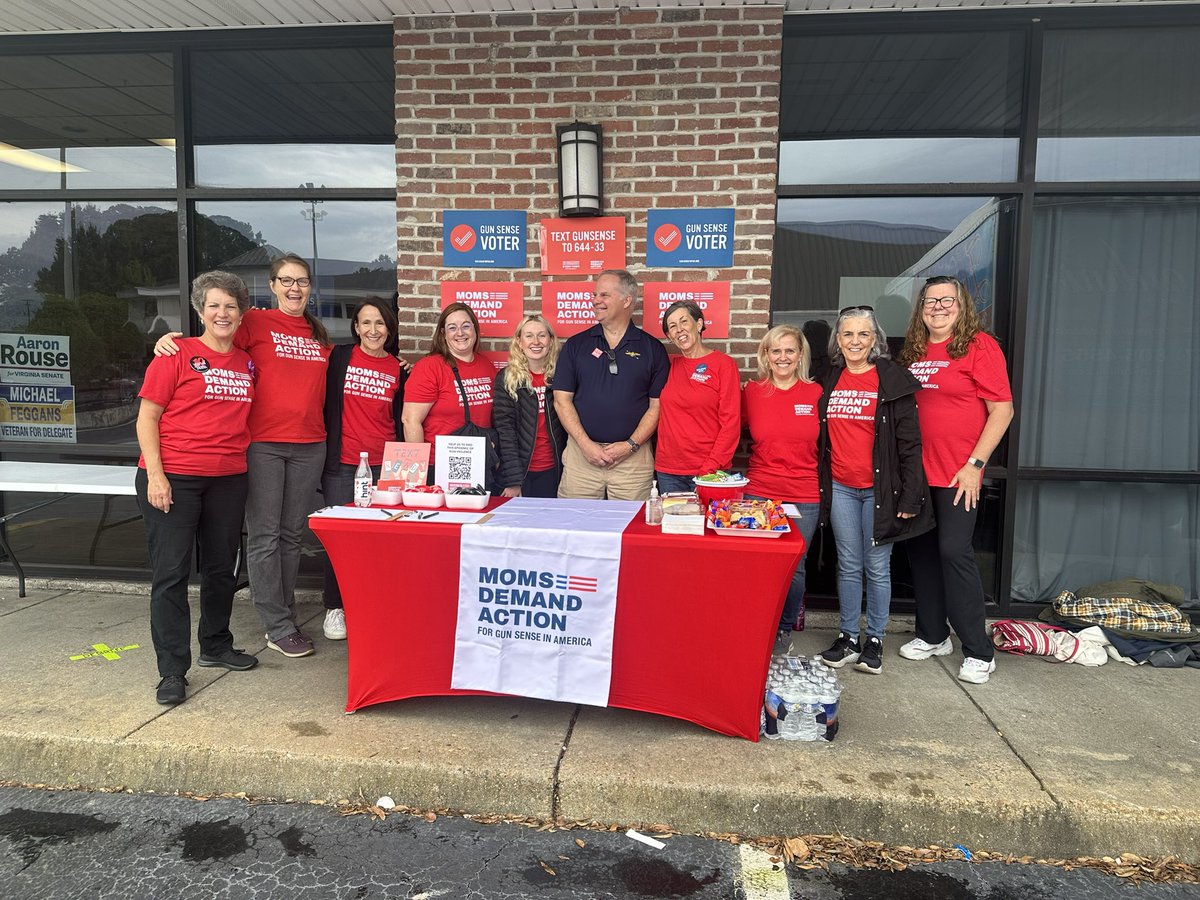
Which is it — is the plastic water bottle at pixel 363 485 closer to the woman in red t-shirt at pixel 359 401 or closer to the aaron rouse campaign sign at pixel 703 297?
the woman in red t-shirt at pixel 359 401

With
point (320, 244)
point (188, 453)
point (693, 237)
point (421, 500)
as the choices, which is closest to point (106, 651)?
point (188, 453)

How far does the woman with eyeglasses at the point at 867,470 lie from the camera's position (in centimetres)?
361

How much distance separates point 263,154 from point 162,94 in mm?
813

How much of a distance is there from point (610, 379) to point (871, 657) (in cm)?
205

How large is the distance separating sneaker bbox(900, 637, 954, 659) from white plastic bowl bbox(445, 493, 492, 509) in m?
2.49

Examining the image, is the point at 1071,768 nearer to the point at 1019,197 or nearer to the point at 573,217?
the point at 1019,197

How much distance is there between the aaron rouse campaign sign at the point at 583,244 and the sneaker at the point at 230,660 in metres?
2.82

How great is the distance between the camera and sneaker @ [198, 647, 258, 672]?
3789mm

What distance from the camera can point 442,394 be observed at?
160 inches

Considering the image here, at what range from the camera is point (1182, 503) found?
4535 millimetres

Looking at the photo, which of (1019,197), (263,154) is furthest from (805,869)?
(263,154)

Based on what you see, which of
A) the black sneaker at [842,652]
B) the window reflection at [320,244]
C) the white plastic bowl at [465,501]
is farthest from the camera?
the window reflection at [320,244]

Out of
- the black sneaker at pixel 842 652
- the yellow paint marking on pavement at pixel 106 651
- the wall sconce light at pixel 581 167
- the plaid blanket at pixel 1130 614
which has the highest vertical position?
the wall sconce light at pixel 581 167

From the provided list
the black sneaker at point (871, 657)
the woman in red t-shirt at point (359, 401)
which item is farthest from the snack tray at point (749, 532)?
the woman in red t-shirt at point (359, 401)
